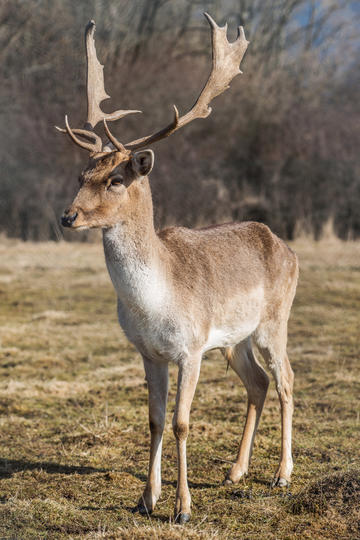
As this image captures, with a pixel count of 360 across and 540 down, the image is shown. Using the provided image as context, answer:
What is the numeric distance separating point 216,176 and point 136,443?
542 inches

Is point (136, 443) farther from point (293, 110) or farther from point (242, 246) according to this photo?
point (293, 110)

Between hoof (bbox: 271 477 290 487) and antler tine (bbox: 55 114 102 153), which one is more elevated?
antler tine (bbox: 55 114 102 153)

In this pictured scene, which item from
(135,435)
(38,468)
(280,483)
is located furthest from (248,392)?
(38,468)

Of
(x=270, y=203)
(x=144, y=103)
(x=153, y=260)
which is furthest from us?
(x=270, y=203)

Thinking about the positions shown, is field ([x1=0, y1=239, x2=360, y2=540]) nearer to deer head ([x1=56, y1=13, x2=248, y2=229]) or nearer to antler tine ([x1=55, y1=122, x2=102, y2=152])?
deer head ([x1=56, y1=13, x2=248, y2=229])

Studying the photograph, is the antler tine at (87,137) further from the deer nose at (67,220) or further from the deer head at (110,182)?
the deer nose at (67,220)

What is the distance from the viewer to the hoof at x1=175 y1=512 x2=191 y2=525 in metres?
4.15

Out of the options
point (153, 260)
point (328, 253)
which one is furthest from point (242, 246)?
point (328, 253)

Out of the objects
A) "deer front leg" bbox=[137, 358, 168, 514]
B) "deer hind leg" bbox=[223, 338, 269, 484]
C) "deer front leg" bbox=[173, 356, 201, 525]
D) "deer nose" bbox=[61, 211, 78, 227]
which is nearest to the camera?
"deer nose" bbox=[61, 211, 78, 227]

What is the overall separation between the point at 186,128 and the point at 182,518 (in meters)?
15.1

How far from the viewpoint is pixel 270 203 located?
18750mm

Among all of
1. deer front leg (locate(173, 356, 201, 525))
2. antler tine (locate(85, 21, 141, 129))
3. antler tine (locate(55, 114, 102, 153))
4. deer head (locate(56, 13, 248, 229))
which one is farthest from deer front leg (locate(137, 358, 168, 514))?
antler tine (locate(85, 21, 141, 129))

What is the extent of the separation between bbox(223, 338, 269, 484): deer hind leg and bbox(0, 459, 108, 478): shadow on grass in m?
0.98

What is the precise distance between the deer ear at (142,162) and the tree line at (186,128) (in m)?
11.1
